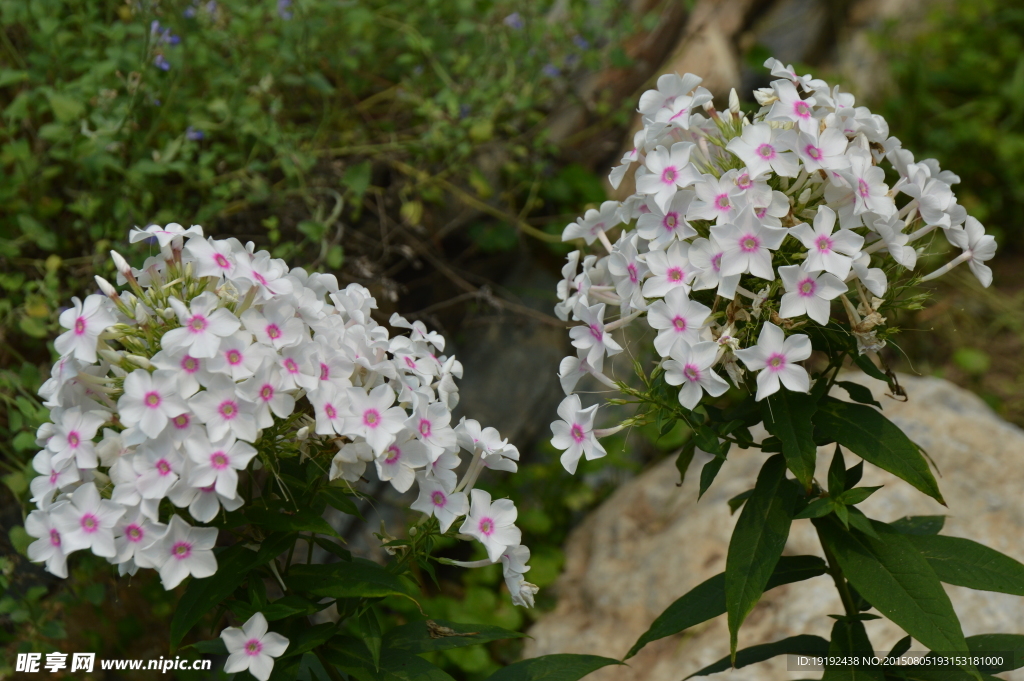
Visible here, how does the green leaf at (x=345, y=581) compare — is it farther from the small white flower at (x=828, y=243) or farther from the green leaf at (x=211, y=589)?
the small white flower at (x=828, y=243)

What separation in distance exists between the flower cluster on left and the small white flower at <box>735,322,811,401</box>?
0.44m

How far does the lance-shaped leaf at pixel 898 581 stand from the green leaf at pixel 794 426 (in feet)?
0.65

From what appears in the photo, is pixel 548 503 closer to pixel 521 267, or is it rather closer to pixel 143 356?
pixel 521 267

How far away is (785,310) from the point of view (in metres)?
1.24

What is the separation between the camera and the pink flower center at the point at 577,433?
55.4 inches

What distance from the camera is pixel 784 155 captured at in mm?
1271

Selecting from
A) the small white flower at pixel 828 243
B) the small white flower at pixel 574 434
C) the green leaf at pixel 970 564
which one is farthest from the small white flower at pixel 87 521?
the green leaf at pixel 970 564

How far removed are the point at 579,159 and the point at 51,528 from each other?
2748 millimetres

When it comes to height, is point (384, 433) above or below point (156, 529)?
above

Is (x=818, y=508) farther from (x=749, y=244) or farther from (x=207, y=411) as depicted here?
(x=207, y=411)

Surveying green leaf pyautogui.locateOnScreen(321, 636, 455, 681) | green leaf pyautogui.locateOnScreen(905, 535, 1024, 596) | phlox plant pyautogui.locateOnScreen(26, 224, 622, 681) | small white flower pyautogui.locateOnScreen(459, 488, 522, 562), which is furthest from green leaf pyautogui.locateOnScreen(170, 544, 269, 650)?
green leaf pyautogui.locateOnScreen(905, 535, 1024, 596)

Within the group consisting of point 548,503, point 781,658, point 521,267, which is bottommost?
point 548,503

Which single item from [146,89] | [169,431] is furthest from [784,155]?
[146,89]

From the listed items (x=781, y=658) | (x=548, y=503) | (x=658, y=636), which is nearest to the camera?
(x=658, y=636)
